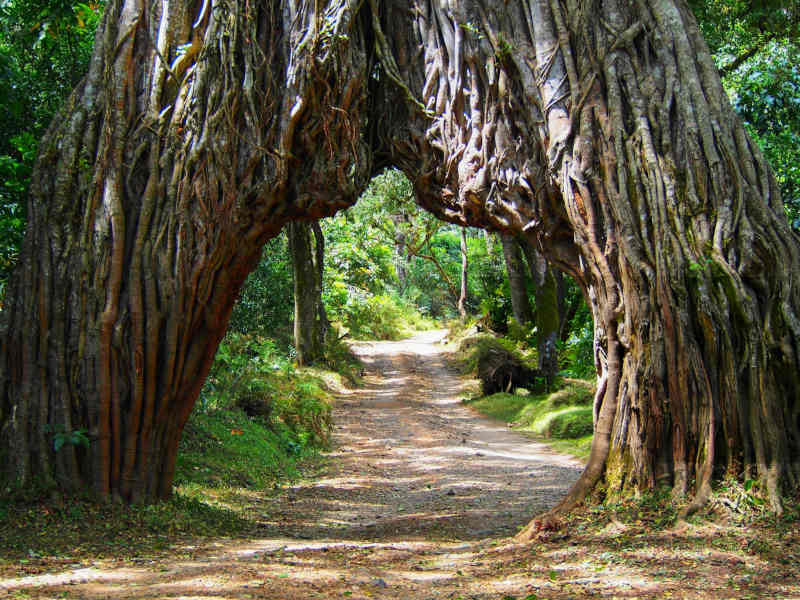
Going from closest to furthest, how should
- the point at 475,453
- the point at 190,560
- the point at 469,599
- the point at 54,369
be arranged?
1. the point at 469,599
2. the point at 190,560
3. the point at 54,369
4. the point at 475,453

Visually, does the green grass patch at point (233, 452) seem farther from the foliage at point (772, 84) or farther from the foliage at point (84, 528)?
the foliage at point (772, 84)

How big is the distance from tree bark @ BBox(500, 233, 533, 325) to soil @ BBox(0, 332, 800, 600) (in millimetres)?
7913

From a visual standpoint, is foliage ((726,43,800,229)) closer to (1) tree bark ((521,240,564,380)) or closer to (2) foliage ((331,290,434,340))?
(1) tree bark ((521,240,564,380))

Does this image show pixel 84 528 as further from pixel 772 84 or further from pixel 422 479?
pixel 772 84

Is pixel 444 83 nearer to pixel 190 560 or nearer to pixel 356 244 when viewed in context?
pixel 190 560

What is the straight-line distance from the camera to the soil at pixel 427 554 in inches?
145

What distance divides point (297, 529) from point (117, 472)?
1.73m

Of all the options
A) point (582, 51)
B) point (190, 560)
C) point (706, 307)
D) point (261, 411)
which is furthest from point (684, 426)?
point (261, 411)

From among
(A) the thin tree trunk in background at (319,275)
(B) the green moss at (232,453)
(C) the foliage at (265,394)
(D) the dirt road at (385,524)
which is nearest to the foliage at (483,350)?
(D) the dirt road at (385,524)

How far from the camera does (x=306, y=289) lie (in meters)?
16.0

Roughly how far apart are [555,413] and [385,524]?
258 inches

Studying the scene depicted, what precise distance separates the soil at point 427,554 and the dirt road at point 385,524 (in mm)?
15

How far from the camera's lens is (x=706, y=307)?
15.1 ft

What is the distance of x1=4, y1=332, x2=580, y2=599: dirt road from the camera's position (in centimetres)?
385
